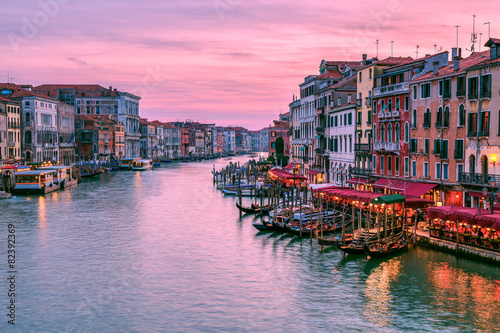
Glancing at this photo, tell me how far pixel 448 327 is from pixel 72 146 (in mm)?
98329

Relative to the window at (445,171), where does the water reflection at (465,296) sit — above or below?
below

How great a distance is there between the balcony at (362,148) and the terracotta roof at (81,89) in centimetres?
9495

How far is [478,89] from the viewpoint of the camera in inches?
1223

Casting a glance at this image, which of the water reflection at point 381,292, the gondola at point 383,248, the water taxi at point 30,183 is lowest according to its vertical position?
the water reflection at point 381,292

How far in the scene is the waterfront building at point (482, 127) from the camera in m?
29.8

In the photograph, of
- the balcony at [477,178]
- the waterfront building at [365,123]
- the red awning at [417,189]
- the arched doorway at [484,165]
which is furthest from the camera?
the waterfront building at [365,123]

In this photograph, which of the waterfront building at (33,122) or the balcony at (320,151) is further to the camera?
the waterfront building at (33,122)

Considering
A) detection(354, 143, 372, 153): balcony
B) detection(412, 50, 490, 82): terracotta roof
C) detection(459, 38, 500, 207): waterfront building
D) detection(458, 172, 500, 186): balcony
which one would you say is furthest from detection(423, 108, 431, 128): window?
detection(354, 143, 372, 153): balcony

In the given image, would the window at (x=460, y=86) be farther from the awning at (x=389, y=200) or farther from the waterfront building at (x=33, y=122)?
the waterfront building at (x=33, y=122)

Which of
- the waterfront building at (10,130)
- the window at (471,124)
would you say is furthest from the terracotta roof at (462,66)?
the waterfront building at (10,130)

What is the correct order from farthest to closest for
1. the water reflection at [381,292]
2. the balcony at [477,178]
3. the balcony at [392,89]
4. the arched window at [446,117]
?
the balcony at [392,89]
the arched window at [446,117]
the balcony at [477,178]
the water reflection at [381,292]

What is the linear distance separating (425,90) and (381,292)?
18.4 m

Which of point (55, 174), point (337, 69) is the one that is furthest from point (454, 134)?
point (55, 174)

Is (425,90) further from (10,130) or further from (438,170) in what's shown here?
(10,130)
